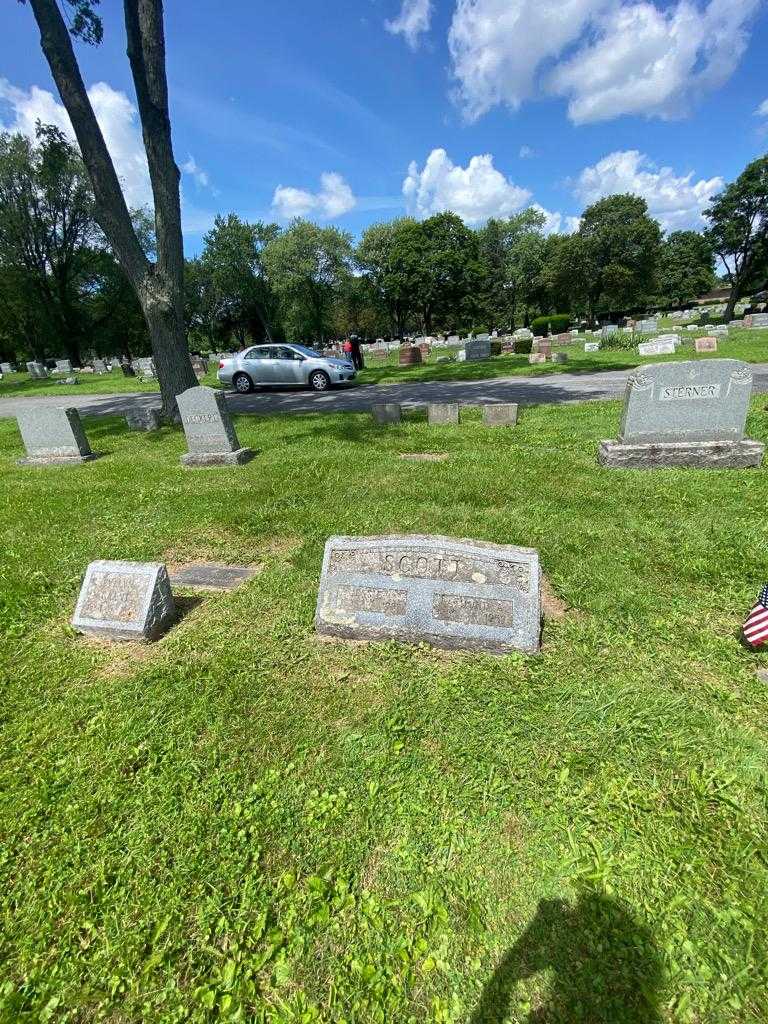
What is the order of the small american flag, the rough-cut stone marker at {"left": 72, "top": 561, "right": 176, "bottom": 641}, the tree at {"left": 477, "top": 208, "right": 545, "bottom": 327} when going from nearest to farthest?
the small american flag → the rough-cut stone marker at {"left": 72, "top": 561, "right": 176, "bottom": 641} → the tree at {"left": 477, "top": 208, "right": 545, "bottom": 327}

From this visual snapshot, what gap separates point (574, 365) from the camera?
15836 mm

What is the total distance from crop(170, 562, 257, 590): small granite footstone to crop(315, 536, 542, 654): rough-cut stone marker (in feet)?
3.87

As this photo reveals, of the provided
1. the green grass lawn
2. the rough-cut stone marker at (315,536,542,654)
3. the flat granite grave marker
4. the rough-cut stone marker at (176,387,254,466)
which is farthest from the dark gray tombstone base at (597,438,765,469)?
the rough-cut stone marker at (176,387,254,466)

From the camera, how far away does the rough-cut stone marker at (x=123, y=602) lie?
3.03 metres

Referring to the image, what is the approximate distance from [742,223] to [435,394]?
149 feet

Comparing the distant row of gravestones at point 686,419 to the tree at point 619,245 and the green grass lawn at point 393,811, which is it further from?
the tree at point 619,245

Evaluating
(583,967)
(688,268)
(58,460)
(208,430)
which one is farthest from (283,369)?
(688,268)

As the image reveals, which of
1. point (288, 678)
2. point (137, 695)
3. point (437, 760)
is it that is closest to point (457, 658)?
point (437, 760)

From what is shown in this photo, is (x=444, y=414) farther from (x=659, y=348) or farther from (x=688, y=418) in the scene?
(x=659, y=348)

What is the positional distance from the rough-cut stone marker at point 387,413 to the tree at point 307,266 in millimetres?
38252

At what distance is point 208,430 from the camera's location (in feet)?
23.0

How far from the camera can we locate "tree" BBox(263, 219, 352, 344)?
133ft

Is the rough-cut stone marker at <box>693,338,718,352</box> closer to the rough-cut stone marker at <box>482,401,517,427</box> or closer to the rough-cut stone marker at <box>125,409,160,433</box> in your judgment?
the rough-cut stone marker at <box>482,401,517,427</box>

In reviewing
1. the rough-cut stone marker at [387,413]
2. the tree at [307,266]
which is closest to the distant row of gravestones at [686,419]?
the rough-cut stone marker at [387,413]
